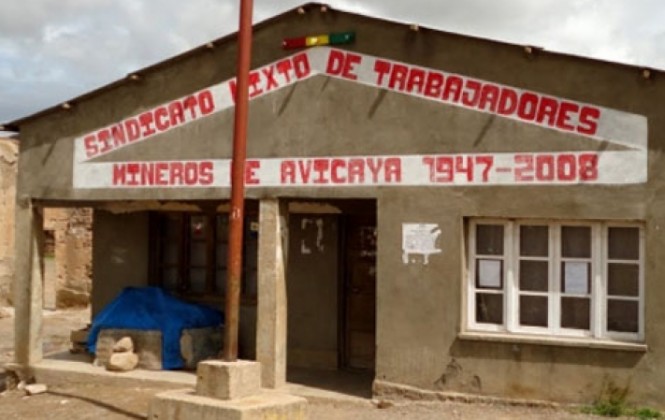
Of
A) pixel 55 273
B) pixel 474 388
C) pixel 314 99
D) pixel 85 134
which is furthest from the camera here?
pixel 55 273

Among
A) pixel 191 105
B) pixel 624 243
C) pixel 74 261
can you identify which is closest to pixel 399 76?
pixel 191 105

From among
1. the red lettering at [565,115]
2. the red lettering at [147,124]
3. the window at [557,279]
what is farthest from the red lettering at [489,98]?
the red lettering at [147,124]

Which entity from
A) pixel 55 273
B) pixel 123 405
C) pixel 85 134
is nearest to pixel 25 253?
pixel 85 134

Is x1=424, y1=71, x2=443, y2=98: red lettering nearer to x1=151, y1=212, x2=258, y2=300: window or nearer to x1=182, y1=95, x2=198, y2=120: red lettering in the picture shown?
x1=182, y1=95, x2=198, y2=120: red lettering

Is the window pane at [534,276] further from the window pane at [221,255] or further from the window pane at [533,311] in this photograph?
the window pane at [221,255]

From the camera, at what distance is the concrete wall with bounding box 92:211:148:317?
1363 cm

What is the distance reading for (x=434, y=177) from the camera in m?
9.77

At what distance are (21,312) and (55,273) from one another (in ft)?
39.3

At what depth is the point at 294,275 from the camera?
497 inches

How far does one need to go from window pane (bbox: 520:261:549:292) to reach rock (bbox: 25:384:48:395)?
21.9 feet

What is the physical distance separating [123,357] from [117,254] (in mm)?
2532

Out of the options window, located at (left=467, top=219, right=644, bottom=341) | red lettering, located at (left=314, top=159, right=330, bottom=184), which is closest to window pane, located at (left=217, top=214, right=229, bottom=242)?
red lettering, located at (left=314, top=159, right=330, bottom=184)

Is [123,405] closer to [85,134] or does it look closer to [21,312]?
[21,312]

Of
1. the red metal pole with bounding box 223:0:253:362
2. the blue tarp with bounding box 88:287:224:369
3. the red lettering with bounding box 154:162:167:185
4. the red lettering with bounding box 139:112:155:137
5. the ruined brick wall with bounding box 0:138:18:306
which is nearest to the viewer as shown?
the red metal pole with bounding box 223:0:253:362
